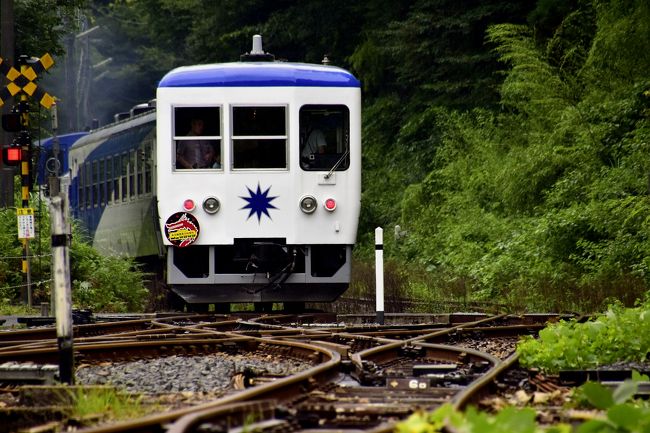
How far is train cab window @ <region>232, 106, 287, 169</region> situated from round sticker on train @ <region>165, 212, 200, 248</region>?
0.80 meters

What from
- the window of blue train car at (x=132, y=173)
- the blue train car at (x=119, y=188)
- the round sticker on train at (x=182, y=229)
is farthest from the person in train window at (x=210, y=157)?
the window of blue train car at (x=132, y=173)

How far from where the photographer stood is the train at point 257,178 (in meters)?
15.4

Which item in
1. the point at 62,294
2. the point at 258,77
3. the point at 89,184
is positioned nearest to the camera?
the point at 62,294

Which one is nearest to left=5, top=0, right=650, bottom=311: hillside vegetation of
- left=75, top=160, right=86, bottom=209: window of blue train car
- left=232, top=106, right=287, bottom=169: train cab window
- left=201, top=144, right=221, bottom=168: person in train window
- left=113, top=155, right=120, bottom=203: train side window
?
left=75, top=160, right=86, bottom=209: window of blue train car

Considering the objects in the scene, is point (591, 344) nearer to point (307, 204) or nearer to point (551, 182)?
point (307, 204)

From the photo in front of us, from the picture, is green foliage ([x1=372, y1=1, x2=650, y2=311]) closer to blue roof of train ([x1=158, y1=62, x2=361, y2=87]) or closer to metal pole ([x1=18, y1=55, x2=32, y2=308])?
blue roof of train ([x1=158, y1=62, x2=361, y2=87])

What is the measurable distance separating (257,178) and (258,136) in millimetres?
501

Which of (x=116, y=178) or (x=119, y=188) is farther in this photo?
(x=116, y=178)

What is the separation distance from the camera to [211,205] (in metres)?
15.4

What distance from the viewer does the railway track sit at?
5.85 m

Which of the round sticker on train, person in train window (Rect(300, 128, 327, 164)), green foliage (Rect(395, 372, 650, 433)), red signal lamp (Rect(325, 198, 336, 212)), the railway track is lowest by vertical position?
the railway track

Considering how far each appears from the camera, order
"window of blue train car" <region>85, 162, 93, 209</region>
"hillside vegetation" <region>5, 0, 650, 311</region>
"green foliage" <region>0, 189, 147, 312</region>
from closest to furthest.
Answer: "hillside vegetation" <region>5, 0, 650, 311</region> → "green foliage" <region>0, 189, 147, 312</region> → "window of blue train car" <region>85, 162, 93, 209</region>

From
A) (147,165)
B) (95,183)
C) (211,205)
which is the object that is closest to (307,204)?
(211,205)

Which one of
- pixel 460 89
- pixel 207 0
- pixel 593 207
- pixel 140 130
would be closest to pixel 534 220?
pixel 593 207
